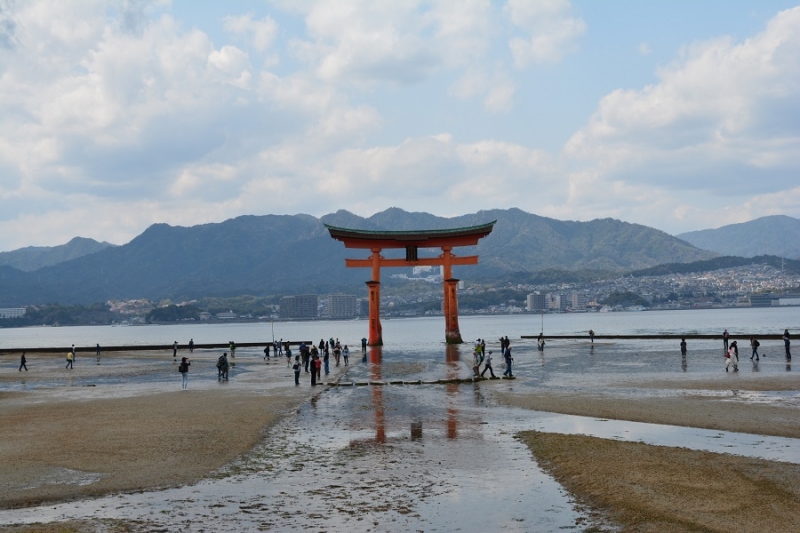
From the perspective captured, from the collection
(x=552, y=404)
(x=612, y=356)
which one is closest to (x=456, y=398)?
(x=552, y=404)

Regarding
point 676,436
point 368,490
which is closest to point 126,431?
A: point 368,490

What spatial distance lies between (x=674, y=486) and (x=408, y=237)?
50.1 m

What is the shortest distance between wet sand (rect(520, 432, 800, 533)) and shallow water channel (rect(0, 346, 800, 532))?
620mm

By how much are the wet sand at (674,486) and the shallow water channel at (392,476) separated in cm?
62

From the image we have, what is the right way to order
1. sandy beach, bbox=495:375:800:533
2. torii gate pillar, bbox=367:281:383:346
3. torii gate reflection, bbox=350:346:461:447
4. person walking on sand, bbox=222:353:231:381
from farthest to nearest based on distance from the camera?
torii gate pillar, bbox=367:281:383:346 → person walking on sand, bbox=222:353:231:381 → torii gate reflection, bbox=350:346:461:447 → sandy beach, bbox=495:375:800:533

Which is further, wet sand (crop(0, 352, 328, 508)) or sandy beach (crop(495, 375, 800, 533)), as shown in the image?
wet sand (crop(0, 352, 328, 508))

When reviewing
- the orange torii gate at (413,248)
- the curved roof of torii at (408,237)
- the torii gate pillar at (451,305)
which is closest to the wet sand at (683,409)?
the torii gate pillar at (451,305)

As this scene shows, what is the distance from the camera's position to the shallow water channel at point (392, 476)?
10992 mm

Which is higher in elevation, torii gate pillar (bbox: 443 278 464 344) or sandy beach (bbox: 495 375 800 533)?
torii gate pillar (bbox: 443 278 464 344)

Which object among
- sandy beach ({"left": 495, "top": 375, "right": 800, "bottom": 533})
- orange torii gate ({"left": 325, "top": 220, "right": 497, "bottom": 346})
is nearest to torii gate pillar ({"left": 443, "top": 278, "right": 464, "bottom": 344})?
orange torii gate ({"left": 325, "top": 220, "right": 497, "bottom": 346})

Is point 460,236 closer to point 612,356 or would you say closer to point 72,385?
point 612,356

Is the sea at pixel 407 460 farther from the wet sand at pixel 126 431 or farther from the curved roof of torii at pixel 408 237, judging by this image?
the curved roof of torii at pixel 408 237

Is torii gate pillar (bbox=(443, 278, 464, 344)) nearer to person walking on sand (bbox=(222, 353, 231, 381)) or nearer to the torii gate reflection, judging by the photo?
the torii gate reflection

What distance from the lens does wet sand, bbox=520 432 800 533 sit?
34.2 ft
